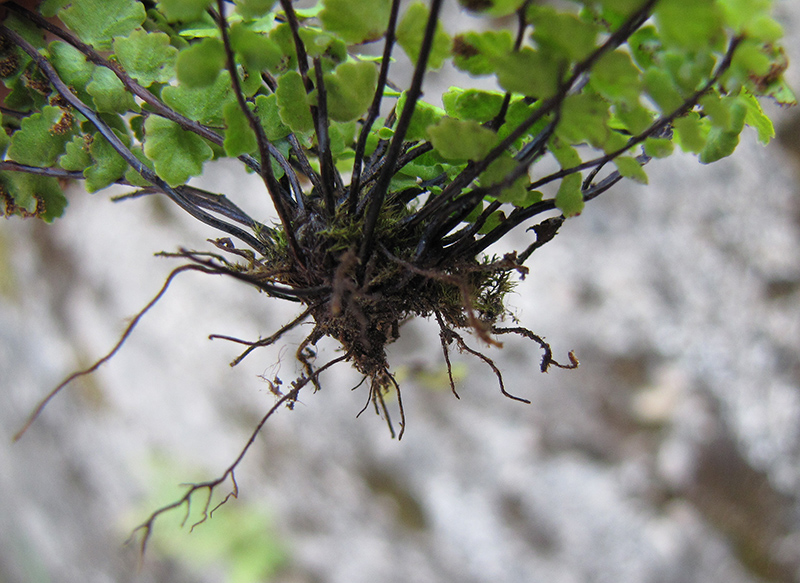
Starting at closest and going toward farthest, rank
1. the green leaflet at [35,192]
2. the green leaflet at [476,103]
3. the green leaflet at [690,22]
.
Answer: the green leaflet at [690,22], the green leaflet at [476,103], the green leaflet at [35,192]

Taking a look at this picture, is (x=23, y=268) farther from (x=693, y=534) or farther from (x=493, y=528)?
(x=693, y=534)

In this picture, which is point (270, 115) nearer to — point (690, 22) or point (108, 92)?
point (108, 92)

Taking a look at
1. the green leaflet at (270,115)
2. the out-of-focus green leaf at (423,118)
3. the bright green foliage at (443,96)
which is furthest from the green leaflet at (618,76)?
the green leaflet at (270,115)

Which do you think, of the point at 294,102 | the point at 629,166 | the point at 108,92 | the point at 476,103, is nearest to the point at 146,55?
the point at 108,92

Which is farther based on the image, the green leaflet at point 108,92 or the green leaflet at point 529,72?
the green leaflet at point 108,92

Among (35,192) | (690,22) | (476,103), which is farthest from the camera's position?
(35,192)

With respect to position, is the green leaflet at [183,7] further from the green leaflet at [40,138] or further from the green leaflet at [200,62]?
the green leaflet at [40,138]

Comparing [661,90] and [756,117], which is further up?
[756,117]

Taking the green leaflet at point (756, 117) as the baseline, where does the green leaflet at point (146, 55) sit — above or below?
below
